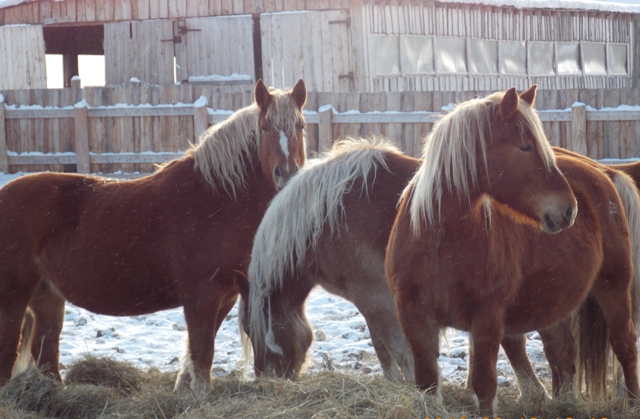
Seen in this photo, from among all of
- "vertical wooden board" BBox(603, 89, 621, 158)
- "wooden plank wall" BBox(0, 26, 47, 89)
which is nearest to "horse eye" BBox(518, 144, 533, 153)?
"vertical wooden board" BBox(603, 89, 621, 158)

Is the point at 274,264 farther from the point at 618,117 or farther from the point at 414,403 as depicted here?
the point at 618,117

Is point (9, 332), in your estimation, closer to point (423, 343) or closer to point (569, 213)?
point (423, 343)

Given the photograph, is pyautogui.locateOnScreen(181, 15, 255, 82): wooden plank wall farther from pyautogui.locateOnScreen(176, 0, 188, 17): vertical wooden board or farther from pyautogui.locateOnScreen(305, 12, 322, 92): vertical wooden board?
pyautogui.locateOnScreen(305, 12, 322, 92): vertical wooden board

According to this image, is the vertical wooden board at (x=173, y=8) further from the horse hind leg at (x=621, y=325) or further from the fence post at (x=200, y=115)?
the horse hind leg at (x=621, y=325)

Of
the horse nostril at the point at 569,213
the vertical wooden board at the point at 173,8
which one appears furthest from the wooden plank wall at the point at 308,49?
the horse nostril at the point at 569,213

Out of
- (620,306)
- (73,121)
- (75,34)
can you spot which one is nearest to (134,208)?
(620,306)

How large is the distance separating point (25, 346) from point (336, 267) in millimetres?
2080

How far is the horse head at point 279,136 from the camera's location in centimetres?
463

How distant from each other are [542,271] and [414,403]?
0.91 m

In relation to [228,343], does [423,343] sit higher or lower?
higher

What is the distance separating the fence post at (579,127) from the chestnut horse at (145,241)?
712 cm

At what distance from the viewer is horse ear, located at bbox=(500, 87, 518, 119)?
3160 millimetres

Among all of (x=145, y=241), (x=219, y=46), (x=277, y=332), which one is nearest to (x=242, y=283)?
(x=277, y=332)

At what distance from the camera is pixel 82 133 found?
43.3 feet
